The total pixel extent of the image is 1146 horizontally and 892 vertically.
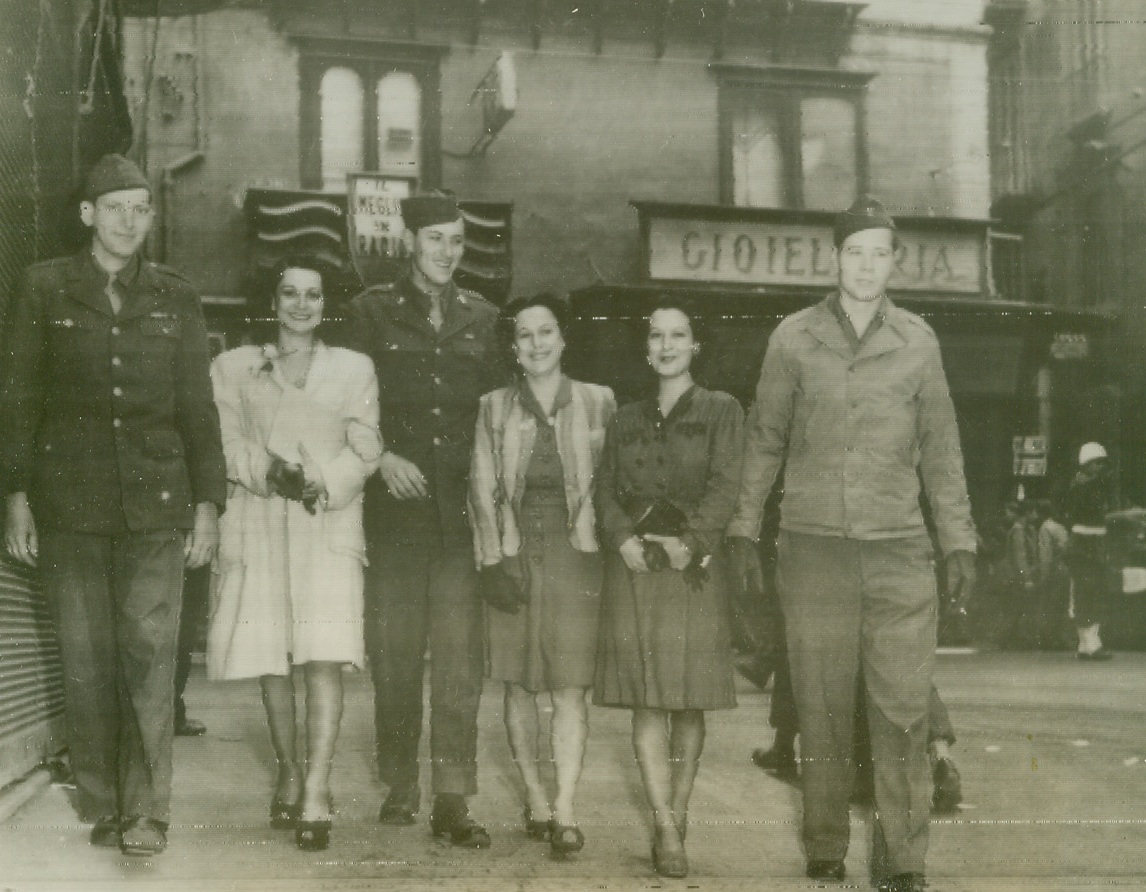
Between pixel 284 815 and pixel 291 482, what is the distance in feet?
3.19

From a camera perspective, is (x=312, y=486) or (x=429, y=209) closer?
Result: (x=312, y=486)

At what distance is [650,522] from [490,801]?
1.27 metres

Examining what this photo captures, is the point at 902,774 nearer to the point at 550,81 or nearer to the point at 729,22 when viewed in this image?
the point at 550,81

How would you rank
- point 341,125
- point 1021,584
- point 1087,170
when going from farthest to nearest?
1. point 1021,584
2. point 341,125
3. point 1087,170

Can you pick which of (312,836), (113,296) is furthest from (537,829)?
(113,296)

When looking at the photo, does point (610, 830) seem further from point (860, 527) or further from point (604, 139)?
point (604, 139)

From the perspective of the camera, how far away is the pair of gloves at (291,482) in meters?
3.45

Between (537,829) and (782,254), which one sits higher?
(782,254)

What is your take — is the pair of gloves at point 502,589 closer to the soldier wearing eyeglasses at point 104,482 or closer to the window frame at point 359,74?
the soldier wearing eyeglasses at point 104,482

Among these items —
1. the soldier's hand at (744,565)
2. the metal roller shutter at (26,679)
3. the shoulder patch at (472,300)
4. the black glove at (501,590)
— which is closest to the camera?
the soldier's hand at (744,565)

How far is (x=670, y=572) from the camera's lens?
335 cm

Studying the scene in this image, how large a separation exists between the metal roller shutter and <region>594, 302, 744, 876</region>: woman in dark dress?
1799 millimetres

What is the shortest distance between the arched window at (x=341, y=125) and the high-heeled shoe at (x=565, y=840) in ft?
16.1

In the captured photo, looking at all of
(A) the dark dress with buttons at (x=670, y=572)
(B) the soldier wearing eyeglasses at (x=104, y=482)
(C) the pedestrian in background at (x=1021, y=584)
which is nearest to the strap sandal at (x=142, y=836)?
(B) the soldier wearing eyeglasses at (x=104, y=482)
